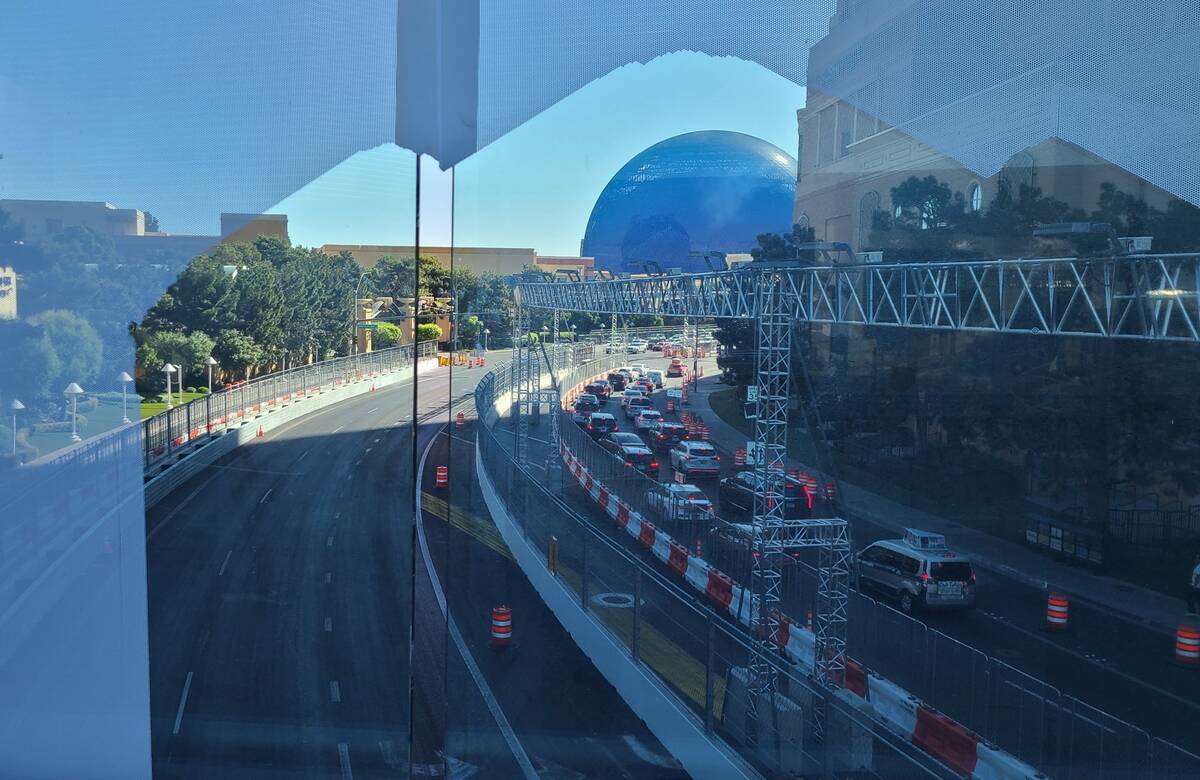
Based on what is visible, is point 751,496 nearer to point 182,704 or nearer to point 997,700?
point 997,700

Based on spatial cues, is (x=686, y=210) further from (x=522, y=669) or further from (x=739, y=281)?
(x=522, y=669)

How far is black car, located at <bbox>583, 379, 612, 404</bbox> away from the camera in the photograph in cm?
231

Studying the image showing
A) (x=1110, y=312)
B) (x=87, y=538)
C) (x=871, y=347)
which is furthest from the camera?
(x=87, y=538)

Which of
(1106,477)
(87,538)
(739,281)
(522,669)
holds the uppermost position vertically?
(739,281)

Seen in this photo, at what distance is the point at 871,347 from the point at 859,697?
0.77 meters

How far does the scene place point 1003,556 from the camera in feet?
6.44

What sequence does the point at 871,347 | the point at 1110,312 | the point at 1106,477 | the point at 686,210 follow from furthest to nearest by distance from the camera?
the point at 686,210
the point at 871,347
the point at 1106,477
the point at 1110,312

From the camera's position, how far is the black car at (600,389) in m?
2.31

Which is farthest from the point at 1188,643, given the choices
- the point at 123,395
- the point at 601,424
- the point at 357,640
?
the point at 123,395

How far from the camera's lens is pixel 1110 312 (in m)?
1.77

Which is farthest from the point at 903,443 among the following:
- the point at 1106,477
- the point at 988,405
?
the point at 1106,477

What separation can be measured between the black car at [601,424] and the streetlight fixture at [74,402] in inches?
52.3

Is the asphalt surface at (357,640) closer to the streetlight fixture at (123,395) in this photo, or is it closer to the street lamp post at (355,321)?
the street lamp post at (355,321)

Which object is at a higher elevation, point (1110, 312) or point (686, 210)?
point (686, 210)
